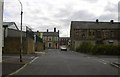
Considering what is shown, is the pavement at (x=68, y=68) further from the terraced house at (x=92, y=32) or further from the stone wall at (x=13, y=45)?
the terraced house at (x=92, y=32)

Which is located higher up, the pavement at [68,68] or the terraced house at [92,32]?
the terraced house at [92,32]

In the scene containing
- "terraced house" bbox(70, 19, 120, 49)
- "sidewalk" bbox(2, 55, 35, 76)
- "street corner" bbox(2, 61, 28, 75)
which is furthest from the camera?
"terraced house" bbox(70, 19, 120, 49)

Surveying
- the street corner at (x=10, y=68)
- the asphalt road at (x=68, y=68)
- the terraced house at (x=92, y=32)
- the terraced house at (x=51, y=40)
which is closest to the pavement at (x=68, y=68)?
the asphalt road at (x=68, y=68)

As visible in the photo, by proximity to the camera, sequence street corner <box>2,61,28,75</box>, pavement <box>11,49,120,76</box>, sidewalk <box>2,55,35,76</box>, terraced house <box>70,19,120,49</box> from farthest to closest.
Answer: terraced house <box>70,19,120,49</box> < pavement <box>11,49,120,76</box> < sidewalk <box>2,55,35,76</box> < street corner <box>2,61,28,75</box>

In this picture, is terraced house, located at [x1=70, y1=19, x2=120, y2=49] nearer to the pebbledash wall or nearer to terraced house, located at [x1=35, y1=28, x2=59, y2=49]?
terraced house, located at [x1=35, y1=28, x2=59, y2=49]

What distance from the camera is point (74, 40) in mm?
85500

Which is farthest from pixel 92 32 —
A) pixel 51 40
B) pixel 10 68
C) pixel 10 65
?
pixel 10 68

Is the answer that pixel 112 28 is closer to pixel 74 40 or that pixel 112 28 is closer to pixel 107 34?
pixel 107 34

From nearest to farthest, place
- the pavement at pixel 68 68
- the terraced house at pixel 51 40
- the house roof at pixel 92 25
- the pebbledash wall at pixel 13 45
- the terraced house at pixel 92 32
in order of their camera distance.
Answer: the pavement at pixel 68 68 < the pebbledash wall at pixel 13 45 < the terraced house at pixel 92 32 < the house roof at pixel 92 25 < the terraced house at pixel 51 40

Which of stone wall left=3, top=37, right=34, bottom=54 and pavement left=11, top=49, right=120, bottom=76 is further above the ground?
stone wall left=3, top=37, right=34, bottom=54

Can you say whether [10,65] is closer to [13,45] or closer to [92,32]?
[13,45]

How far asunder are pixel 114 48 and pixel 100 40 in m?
36.9

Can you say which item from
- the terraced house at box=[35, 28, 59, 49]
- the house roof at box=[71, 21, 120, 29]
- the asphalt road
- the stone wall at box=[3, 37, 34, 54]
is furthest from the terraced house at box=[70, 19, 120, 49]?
the asphalt road

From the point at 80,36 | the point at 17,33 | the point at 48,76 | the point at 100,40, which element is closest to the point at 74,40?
the point at 80,36
